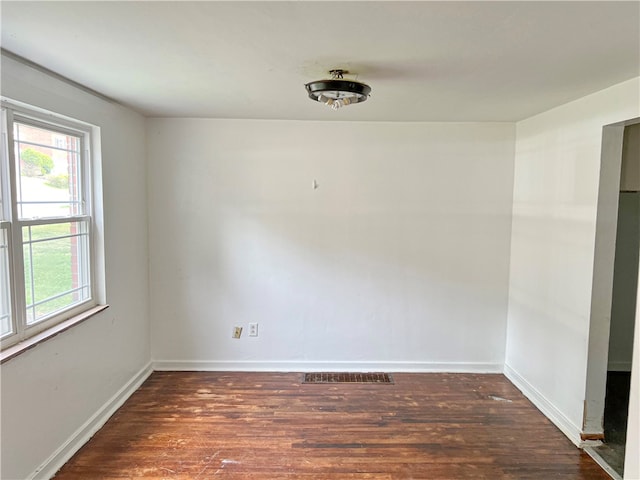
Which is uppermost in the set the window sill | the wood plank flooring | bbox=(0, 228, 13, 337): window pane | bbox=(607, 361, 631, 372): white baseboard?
bbox=(0, 228, 13, 337): window pane

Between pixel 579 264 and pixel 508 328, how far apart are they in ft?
3.78

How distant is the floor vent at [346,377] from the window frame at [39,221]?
1.79m

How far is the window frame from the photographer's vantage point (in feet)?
6.29

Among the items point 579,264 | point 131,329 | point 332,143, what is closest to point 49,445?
point 131,329

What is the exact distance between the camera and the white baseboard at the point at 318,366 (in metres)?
3.49

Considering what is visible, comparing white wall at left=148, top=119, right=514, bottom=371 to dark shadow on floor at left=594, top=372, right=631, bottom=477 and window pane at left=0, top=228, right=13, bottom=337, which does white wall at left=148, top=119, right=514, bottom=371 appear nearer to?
dark shadow on floor at left=594, top=372, right=631, bottom=477

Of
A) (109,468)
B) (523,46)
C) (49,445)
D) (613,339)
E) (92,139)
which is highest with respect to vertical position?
(523,46)

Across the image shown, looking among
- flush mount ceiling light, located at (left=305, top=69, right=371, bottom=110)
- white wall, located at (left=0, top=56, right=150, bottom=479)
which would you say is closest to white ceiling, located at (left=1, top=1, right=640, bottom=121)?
flush mount ceiling light, located at (left=305, top=69, right=371, bottom=110)

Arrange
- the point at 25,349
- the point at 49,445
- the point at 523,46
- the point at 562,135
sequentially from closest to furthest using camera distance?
the point at 523,46, the point at 25,349, the point at 49,445, the point at 562,135

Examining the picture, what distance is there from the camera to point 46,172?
2.25 meters

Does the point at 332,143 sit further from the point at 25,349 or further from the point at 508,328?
the point at 25,349

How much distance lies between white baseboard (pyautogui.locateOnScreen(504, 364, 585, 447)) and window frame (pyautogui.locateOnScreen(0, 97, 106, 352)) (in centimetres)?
328

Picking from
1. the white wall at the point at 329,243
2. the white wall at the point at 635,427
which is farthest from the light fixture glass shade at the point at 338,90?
the white wall at the point at 635,427

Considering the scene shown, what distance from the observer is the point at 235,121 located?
3324 millimetres
